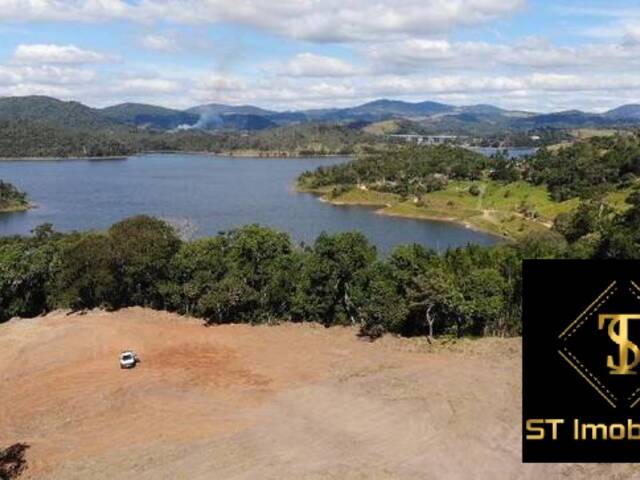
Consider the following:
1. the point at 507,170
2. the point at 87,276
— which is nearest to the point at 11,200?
the point at 507,170

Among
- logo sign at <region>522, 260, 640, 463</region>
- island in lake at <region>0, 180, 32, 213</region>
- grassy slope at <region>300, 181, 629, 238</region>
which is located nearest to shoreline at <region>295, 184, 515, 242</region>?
grassy slope at <region>300, 181, 629, 238</region>

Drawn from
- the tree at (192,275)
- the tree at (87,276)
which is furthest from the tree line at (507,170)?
the tree at (87,276)

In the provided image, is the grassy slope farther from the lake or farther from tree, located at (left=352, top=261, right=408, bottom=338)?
tree, located at (left=352, top=261, right=408, bottom=338)

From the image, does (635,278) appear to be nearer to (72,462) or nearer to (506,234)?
(72,462)

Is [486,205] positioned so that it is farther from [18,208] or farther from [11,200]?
[11,200]

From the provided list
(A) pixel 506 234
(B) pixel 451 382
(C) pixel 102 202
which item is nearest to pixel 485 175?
(A) pixel 506 234
